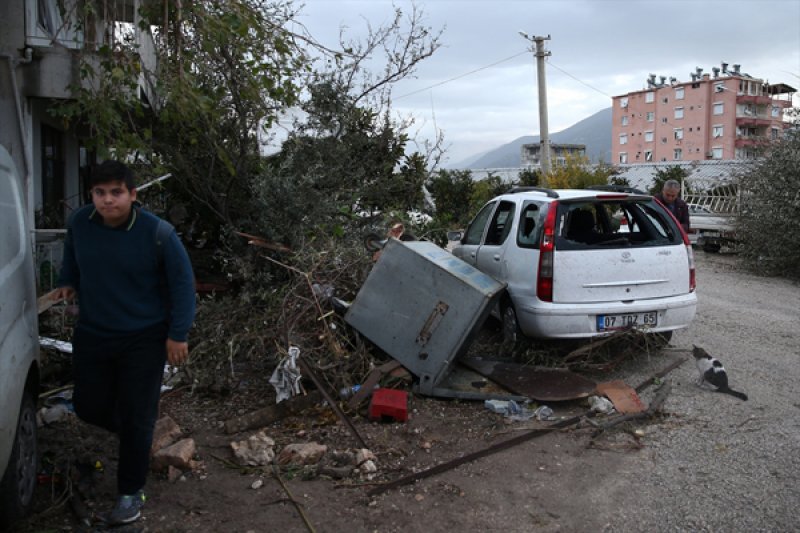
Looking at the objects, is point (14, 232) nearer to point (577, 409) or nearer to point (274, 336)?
point (274, 336)

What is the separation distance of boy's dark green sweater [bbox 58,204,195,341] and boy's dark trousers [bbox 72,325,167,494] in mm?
65

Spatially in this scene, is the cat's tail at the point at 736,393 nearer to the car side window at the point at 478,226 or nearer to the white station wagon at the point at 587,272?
the white station wagon at the point at 587,272

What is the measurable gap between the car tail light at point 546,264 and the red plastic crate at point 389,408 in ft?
5.67

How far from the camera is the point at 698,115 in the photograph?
80.2 m

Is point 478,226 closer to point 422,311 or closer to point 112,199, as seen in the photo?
point 422,311

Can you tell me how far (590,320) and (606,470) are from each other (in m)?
1.98

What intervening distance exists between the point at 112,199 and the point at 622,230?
5.79 meters

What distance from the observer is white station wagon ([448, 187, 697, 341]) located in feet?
20.4

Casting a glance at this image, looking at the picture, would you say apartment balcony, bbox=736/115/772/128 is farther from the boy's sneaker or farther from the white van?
the boy's sneaker

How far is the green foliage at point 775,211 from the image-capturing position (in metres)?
13.8

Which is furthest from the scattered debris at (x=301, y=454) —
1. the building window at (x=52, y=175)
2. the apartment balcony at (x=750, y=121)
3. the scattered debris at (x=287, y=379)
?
the apartment balcony at (x=750, y=121)

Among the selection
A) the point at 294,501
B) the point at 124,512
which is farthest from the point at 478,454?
the point at 124,512

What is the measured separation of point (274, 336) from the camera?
598cm

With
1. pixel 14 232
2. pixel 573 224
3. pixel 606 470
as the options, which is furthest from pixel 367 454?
pixel 573 224
